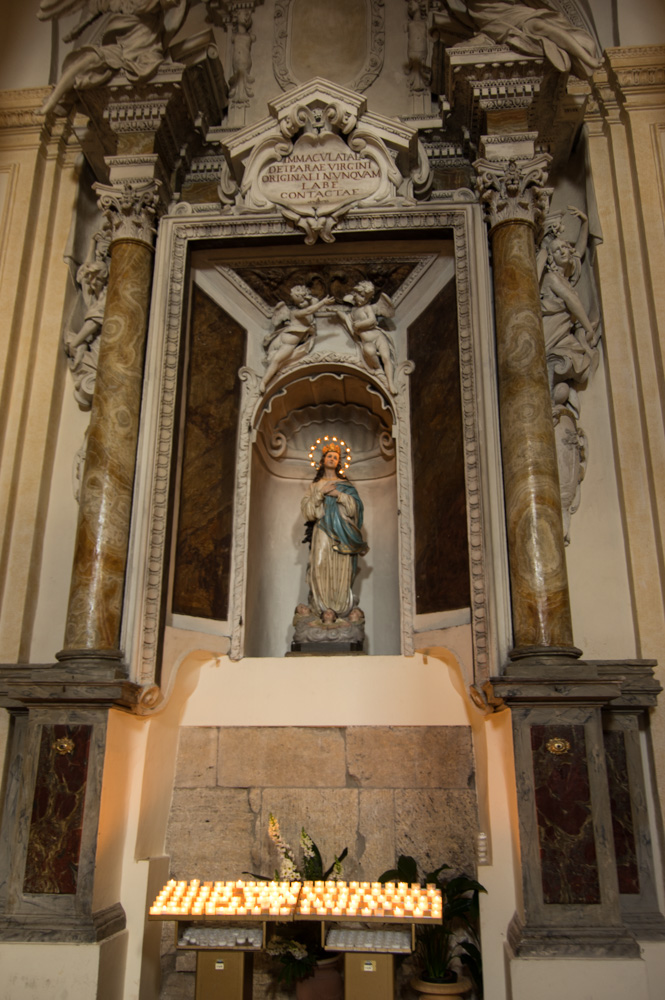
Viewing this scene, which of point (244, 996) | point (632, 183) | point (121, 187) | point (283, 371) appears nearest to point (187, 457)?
point (283, 371)

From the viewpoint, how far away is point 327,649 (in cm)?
687

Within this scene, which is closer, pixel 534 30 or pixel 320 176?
pixel 534 30

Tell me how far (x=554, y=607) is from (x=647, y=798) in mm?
1414

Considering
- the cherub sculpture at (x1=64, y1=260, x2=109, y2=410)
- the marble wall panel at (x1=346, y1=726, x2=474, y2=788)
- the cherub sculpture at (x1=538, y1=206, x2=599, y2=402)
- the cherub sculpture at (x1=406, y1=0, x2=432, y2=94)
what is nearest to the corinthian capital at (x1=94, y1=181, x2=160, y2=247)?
the cherub sculpture at (x1=64, y1=260, x2=109, y2=410)

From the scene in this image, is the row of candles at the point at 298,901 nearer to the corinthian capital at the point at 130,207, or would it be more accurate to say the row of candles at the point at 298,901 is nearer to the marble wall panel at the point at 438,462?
the marble wall panel at the point at 438,462

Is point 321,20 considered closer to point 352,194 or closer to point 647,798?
point 352,194

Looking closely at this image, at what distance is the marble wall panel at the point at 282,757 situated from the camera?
6172 mm

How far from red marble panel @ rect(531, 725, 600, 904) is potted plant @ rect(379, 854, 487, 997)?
0.64 metres

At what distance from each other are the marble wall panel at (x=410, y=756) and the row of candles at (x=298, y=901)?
1.18 m

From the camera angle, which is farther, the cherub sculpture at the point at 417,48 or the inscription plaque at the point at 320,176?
the cherub sculpture at the point at 417,48

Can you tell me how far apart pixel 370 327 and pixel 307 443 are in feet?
4.73

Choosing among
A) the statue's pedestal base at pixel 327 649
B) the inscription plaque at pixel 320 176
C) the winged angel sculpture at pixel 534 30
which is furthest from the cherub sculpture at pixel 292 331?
the winged angel sculpture at pixel 534 30

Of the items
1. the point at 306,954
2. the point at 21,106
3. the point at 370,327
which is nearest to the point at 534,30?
the point at 370,327

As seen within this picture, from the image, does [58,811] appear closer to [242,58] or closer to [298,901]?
[298,901]
